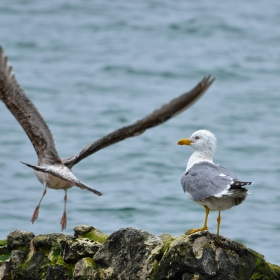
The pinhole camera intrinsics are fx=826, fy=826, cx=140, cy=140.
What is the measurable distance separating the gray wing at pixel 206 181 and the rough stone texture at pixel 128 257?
1.26 feet

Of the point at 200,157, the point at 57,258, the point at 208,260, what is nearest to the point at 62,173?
the point at 57,258

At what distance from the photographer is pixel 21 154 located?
1997 centimetres

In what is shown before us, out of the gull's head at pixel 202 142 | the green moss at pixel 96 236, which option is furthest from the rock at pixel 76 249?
the gull's head at pixel 202 142

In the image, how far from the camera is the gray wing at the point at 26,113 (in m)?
9.38

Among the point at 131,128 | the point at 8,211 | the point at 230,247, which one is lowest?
the point at 8,211

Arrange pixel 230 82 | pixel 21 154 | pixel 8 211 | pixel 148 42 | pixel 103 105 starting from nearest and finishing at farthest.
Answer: pixel 8 211 → pixel 21 154 → pixel 103 105 → pixel 230 82 → pixel 148 42

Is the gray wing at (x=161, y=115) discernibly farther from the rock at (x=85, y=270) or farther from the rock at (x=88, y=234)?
the rock at (x=85, y=270)

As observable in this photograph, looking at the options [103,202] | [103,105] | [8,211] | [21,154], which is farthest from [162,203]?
[103,105]

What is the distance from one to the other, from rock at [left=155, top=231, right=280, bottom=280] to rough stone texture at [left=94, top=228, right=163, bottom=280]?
0.58ft

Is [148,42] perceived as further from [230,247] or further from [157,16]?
[230,247]

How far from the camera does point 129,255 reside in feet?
25.6

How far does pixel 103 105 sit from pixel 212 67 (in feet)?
14.7

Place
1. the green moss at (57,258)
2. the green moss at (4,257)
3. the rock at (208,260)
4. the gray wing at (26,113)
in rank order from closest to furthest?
the rock at (208,260), the green moss at (57,258), the green moss at (4,257), the gray wing at (26,113)

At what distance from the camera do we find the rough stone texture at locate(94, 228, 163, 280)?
25.2 feet
